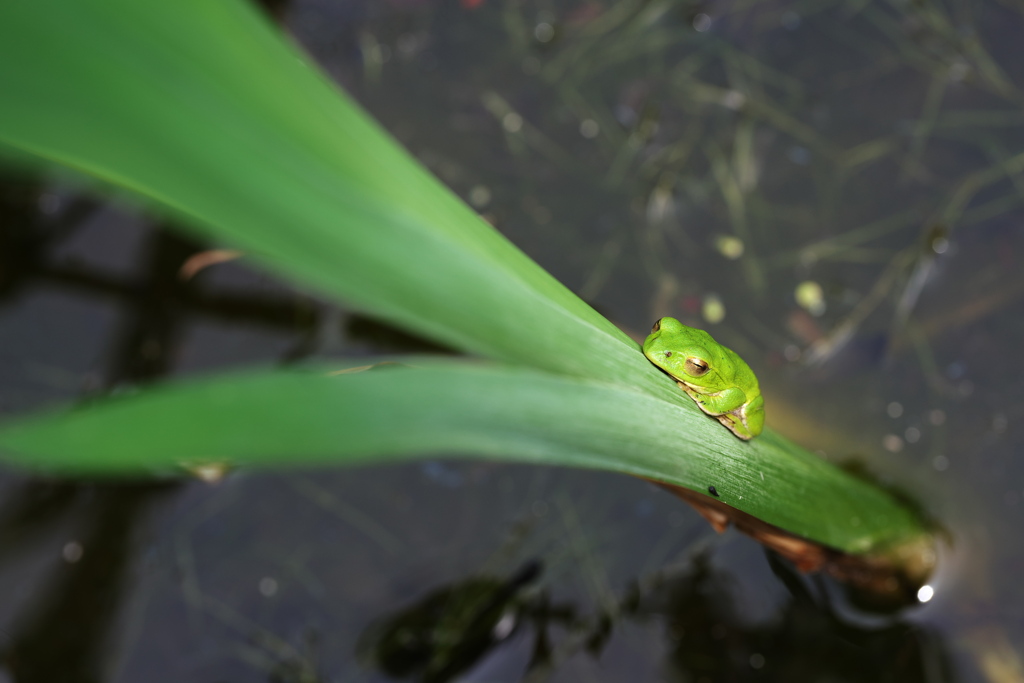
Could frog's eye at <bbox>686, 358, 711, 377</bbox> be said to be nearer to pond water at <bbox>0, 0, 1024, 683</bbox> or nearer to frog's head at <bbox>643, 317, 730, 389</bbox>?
frog's head at <bbox>643, 317, 730, 389</bbox>

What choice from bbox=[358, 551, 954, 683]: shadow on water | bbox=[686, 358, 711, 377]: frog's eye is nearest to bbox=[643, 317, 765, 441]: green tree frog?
bbox=[686, 358, 711, 377]: frog's eye

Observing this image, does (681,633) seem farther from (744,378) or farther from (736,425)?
(736,425)

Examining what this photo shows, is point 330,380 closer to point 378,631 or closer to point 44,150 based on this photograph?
point 44,150

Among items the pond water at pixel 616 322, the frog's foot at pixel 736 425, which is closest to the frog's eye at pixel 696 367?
the frog's foot at pixel 736 425

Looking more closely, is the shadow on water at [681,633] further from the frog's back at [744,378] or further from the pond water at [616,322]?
the frog's back at [744,378]

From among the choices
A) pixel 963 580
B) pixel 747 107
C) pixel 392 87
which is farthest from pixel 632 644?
pixel 392 87
